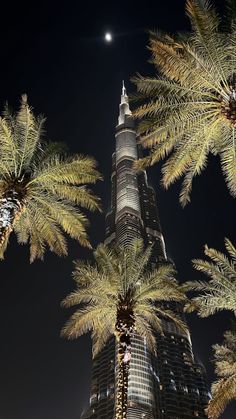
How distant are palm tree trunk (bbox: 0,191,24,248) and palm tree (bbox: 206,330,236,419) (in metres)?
11.1

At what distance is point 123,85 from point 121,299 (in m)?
169

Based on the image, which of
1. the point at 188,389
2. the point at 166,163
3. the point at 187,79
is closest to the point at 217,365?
the point at 166,163

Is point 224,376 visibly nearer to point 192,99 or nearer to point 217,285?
point 217,285

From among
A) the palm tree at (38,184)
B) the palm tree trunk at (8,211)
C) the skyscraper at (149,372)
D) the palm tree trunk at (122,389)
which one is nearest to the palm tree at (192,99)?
the palm tree at (38,184)

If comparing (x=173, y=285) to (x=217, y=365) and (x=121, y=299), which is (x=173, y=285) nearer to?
(x=121, y=299)

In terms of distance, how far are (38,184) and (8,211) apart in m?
2.09

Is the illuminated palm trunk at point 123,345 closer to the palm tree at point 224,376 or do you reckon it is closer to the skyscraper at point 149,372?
the palm tree at point 224,376

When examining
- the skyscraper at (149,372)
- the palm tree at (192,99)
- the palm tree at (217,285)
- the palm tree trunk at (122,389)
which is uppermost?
the skyscraper at (149,372)

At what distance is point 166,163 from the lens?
555 inches

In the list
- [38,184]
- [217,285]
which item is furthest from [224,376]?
[38,184]

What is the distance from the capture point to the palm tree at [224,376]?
55.4 feet

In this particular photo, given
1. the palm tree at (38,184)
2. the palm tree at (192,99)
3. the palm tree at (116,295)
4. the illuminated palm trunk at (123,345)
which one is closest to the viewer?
the palm tree at (192,99)

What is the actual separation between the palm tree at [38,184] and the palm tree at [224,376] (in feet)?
27.5

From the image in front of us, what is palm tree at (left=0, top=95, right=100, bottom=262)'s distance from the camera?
13.6 m
